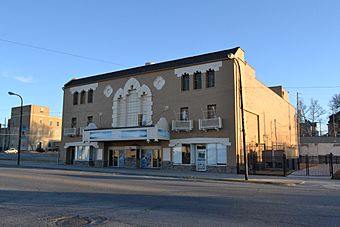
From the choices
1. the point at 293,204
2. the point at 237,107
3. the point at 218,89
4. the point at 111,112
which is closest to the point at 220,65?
the point at 218,89

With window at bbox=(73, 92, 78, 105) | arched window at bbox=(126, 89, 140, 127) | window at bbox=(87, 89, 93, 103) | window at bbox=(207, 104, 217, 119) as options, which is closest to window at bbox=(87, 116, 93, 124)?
window at bbox=(87, 89, 93, 103)

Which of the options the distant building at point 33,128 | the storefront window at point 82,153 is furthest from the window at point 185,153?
the distant building at point 33,128

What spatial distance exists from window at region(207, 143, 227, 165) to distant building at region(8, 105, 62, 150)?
77.0 meters

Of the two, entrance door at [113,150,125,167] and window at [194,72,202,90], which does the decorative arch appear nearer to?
entrance door at [113,150,125,167]

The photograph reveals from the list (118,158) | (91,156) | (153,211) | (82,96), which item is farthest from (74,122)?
(153,211)

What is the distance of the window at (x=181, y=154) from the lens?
3006 centimetres

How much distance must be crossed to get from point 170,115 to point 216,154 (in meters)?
6.21

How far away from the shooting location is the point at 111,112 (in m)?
35.9

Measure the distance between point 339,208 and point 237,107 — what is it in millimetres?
18917

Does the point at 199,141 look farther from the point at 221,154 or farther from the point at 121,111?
the point at 121,111

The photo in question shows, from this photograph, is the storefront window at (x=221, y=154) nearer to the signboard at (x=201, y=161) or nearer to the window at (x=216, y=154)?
the window at (x=216, y=154)

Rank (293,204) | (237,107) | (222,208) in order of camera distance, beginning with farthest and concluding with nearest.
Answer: (237,107)
(293,204)
(222,208)

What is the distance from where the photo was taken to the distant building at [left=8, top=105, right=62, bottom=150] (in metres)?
92.6

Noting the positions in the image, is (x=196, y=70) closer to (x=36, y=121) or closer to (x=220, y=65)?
(x=220, y=65)
